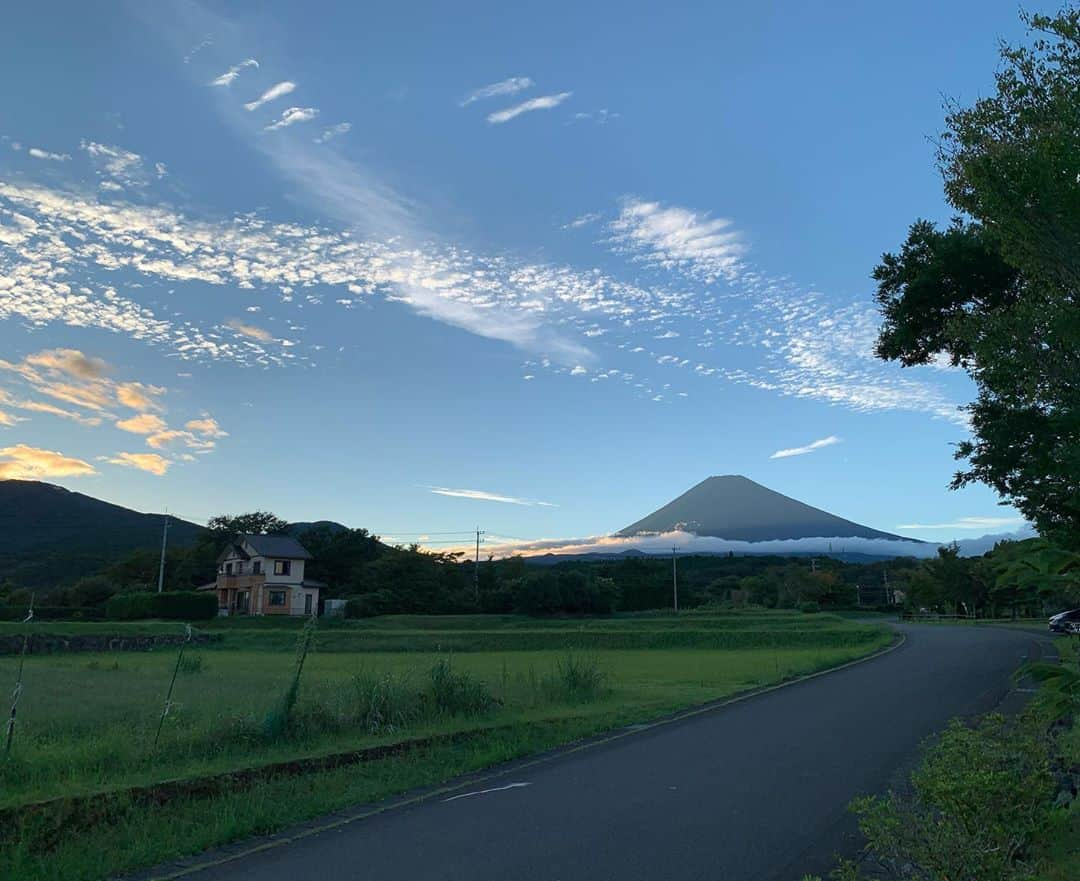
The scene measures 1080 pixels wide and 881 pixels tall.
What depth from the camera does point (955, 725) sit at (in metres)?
6.00

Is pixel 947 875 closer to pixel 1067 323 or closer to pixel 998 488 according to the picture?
pixel 1067 323

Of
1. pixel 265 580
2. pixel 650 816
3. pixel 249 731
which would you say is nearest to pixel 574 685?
pixel 249 731

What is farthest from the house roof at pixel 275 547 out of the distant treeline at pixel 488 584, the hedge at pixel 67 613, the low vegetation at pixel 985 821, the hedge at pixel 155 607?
the low vegetation at pixel 985 821

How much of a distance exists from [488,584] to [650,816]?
2667 inches

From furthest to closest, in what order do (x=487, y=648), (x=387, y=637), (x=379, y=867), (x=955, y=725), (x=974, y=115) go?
1. (x=387, y=637)
2. (x=487, y=648)
3. (x=974, y=115)
4. (x=955, y=725)
5. (x=379, y=867)

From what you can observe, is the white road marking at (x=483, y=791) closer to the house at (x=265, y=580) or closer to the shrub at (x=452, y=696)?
the shrub at (x=452, y=696)

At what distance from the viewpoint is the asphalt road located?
518cm

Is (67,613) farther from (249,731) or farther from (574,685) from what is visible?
(249,731)

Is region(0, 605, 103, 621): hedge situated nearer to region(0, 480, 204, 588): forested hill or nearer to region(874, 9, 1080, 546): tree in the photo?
region(0, 480, 204, 588): forested hill

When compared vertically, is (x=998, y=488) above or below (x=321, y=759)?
above

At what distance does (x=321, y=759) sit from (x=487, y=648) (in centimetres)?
3022

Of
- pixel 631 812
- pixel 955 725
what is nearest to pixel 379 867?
pixel 631 812

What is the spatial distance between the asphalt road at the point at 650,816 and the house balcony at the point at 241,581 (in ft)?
171

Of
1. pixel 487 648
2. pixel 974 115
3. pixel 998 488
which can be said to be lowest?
pixel 487 648
